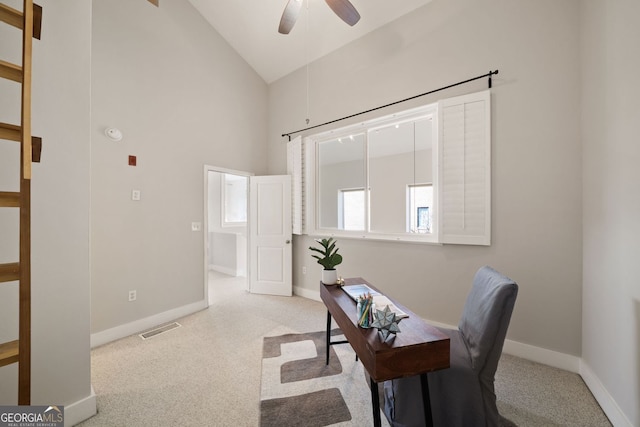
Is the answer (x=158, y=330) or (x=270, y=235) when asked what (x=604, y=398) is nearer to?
(x=270, y=235)

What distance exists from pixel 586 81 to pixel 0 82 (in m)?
3.77

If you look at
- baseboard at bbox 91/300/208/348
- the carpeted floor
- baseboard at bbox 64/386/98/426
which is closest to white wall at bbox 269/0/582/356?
the carpeted floor

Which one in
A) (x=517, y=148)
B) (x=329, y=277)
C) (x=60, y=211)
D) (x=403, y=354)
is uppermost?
(x=517, y=148)

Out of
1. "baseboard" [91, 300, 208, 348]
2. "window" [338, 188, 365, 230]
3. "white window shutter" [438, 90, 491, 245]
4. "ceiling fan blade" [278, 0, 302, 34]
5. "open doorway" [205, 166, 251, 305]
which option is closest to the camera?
"ceiling fan blade" [278, 0, 302, 34]

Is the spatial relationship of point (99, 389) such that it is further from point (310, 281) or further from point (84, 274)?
point (310, 281)

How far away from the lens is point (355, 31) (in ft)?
10.4

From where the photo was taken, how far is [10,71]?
3.59 feet

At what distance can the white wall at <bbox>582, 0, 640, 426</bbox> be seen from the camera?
1.38m

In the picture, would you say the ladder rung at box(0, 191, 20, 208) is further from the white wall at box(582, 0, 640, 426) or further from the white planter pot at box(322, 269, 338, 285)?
the white wall at box(582, 0, 640, 426)

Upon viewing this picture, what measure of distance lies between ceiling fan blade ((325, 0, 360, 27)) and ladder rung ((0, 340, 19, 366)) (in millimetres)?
2831

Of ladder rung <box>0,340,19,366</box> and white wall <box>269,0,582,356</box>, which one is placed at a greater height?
white wall <box>269,0,582,356</box>

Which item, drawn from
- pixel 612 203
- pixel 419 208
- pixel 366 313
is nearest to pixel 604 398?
pixel 612 203

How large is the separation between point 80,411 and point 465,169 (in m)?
3.49

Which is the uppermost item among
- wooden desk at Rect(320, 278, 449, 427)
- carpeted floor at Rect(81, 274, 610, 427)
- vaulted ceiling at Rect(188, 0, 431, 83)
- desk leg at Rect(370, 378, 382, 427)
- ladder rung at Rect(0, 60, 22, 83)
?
vaulted ceiling at Rect(188, 0, 431, 83)
